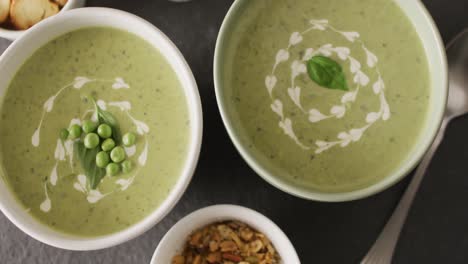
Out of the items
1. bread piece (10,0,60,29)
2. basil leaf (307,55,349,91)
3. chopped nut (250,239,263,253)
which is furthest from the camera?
bread piece (10,0,60,29)

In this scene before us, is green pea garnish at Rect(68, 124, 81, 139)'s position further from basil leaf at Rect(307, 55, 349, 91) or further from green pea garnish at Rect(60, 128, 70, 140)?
basil leaf at Rect(307, 55, 349, 91)

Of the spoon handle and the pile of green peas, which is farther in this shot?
the spoon handle

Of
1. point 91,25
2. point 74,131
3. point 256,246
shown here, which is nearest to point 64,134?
point 74,131

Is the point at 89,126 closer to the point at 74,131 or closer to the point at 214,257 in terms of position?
the point at 74,131

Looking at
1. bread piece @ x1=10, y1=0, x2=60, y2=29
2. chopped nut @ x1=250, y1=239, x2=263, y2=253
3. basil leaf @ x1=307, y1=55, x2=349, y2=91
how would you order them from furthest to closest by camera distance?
bread piece @ x1=10, y1=0, x2=60, y2=29 → chopped nut @ x1=250, y1=239, x2=263, y2=253 → basil leaf @ x1=307, y1=55, x2=349, y2=91

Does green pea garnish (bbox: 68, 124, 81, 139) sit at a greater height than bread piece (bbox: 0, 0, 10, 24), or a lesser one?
lesser

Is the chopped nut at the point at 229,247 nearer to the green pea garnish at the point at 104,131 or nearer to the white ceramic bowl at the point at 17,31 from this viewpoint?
the green pea garnish at the point at 104,131

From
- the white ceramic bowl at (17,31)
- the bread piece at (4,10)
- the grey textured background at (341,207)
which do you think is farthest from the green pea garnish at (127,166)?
the bread piece at (4,10)

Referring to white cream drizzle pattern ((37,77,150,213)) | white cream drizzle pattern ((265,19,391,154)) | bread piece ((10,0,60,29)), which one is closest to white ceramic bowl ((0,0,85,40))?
bread piece ((10,0,60,29))
